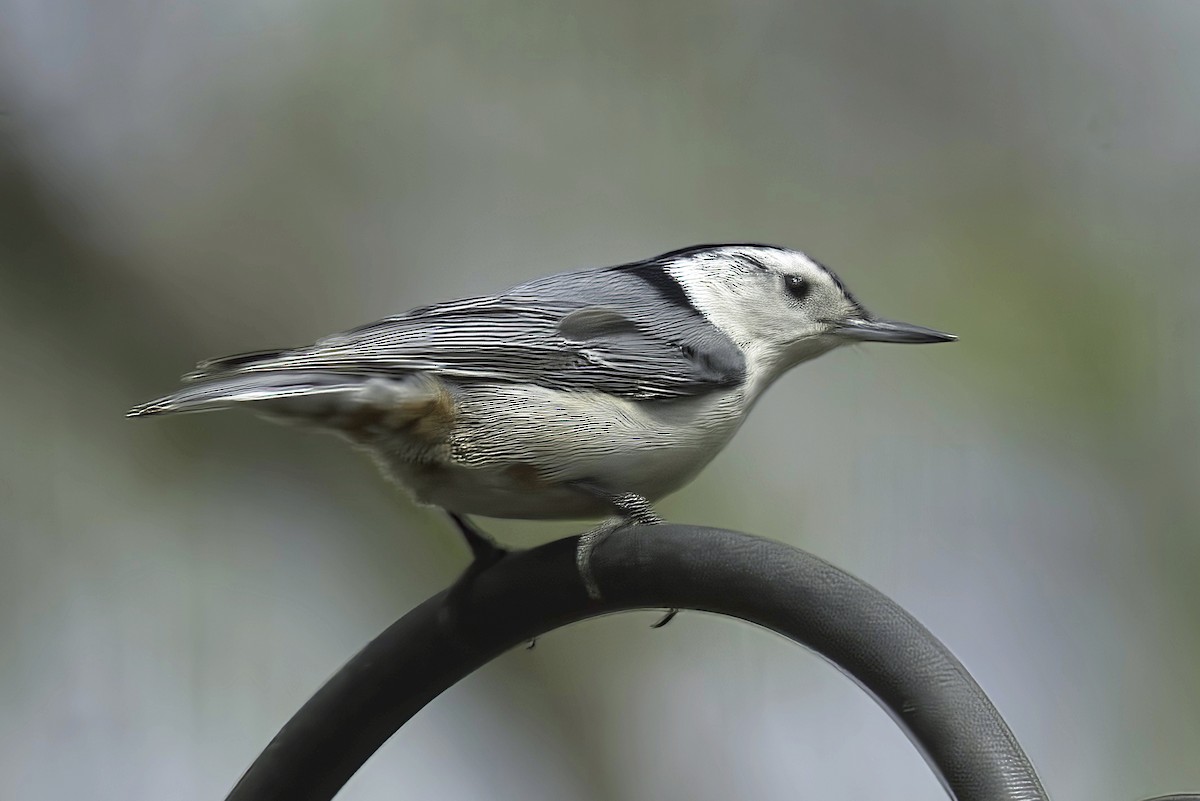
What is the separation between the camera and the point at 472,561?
2.38 feet

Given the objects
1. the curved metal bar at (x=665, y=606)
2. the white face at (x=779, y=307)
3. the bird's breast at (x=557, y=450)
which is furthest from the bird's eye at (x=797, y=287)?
the curved metal bar at (x=665, y=606)

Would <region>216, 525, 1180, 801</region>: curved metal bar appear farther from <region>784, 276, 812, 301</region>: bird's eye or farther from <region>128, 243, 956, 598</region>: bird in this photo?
<region>784, 276, 812, 301</region>: bird's eye

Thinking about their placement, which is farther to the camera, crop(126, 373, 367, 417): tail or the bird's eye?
the bird's eye

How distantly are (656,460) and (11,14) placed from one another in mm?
1397

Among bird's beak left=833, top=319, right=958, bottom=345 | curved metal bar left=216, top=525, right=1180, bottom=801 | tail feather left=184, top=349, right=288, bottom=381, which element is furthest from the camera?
bird's beak left=833, top=319, right=958, bottom=345

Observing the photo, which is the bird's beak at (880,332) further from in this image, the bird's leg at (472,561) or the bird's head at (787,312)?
the bird's leg at (472,561)

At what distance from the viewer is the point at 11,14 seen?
5.30 feet

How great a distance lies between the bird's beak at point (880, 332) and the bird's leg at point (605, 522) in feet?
0.66

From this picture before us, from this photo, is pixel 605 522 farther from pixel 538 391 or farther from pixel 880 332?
pixel 880 332

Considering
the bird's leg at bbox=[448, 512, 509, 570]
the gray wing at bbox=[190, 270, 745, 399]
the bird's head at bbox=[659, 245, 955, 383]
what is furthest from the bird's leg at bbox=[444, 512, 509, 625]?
the bird's head at bbox=[659, 245, 955, 383]

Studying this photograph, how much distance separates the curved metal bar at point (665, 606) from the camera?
1.74ft

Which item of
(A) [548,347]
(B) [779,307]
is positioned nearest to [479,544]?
(A) [548,347]

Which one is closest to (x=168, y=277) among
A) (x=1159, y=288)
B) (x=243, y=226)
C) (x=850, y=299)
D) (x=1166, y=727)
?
(x=243, y=226)

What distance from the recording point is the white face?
0.78m
